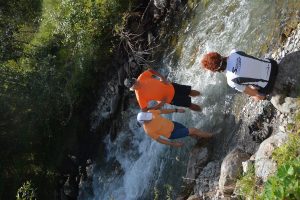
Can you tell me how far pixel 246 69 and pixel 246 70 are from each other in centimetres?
2

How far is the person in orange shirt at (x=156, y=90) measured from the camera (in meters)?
10.4

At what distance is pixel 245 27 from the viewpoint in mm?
10977

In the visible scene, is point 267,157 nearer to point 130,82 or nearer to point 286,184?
point 286,184

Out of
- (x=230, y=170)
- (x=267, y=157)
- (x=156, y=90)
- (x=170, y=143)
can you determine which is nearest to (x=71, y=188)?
(x=170, y=143)

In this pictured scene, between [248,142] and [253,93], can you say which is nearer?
[253,93]

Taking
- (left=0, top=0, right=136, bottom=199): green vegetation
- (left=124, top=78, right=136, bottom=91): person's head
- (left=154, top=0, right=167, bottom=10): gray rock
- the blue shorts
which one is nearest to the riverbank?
the blue shorts

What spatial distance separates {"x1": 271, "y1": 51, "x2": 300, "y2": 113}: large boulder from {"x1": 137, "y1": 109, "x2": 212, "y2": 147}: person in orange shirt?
87.7 inches

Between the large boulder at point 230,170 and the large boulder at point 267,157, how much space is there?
0.57 meters

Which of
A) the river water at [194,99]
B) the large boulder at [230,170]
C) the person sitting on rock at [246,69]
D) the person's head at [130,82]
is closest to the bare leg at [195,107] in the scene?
the river water at [194,99]

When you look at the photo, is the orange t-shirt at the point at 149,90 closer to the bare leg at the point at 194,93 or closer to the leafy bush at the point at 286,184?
the bare leg at the point at 194,93

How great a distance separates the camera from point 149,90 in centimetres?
1049

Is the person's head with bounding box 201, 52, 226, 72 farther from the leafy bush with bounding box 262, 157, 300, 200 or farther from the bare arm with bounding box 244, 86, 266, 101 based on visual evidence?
the leafy bush with bounding box 262, 157, 300, 200

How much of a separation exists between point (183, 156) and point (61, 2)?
25.0 feet

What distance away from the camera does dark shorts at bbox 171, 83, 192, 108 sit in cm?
1104
